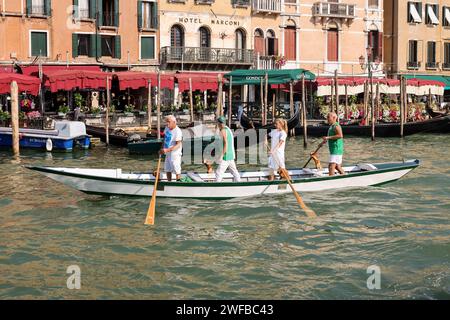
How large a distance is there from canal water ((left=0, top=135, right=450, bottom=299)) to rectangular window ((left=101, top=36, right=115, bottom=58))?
1572 cm

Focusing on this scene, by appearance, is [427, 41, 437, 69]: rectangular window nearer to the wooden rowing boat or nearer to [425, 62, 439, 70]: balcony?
[425, 62, 439, 70]: balcony

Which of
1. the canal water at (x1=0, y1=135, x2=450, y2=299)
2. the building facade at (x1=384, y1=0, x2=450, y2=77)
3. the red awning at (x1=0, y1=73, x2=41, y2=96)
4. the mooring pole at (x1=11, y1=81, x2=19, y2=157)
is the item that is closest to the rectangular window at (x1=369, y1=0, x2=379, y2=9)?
the building facade at (x1=384, y1=0, x2=450, y2=77)

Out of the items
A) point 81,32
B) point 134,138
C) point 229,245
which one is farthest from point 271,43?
point 229,245

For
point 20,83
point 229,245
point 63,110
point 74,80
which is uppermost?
point 74,80

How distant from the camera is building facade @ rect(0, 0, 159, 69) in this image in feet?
88.6

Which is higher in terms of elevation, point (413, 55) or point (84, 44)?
point (413, 55)

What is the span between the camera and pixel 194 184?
11789mm

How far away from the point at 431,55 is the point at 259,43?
1191 centimetres

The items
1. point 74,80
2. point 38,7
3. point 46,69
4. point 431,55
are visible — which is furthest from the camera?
point 431,55

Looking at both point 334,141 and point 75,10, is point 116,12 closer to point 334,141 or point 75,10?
point 75,10

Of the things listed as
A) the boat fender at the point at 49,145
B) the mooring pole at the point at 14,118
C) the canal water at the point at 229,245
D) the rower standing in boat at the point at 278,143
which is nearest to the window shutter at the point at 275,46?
the boat fender at the point at 49,145

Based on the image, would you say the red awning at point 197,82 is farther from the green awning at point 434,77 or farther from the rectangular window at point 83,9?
the green awning at point 434,77

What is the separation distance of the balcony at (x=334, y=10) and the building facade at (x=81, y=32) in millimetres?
9135
